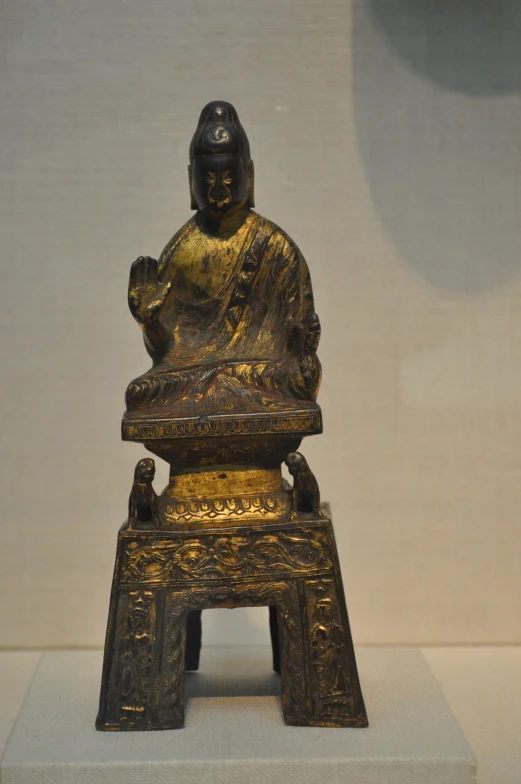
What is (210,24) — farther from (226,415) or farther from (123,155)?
(226,415)

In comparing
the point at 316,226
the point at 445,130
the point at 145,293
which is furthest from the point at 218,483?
the point at 445,130

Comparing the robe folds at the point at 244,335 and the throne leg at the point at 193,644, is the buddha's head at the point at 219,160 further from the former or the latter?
the throne leg at the point at 193,644

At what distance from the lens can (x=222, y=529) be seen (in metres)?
3.73

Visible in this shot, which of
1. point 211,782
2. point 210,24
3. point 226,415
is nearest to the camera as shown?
point 211,782

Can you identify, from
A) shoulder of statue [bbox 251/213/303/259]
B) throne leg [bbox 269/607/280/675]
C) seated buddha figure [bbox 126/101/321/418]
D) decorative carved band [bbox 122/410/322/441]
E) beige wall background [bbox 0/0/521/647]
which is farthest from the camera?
beige wall background [bbox 0/0/521/647]

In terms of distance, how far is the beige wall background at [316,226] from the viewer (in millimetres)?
4938

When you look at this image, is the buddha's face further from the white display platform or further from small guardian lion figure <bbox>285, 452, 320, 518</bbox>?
the white display platform

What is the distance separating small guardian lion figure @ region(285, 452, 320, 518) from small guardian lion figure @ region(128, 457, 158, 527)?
44 cm

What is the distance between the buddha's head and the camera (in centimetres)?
385

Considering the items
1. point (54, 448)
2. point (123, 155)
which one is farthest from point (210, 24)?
point (54, 448)

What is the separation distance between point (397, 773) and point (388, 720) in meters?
0.32

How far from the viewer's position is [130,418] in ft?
12.1

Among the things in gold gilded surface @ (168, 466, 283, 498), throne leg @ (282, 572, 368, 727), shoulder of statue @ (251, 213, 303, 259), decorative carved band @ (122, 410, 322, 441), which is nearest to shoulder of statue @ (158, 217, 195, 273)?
shoulder of statue @ (251, 213, 303, 259)

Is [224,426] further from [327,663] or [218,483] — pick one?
[327,663]
